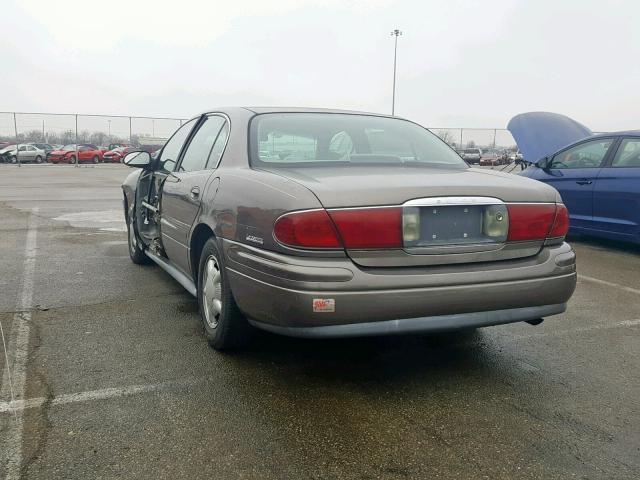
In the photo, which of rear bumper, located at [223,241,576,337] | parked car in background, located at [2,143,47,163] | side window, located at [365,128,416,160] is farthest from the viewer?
parked car in background, located at [2,143,47,163]

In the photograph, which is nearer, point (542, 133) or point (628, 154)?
point (628, 154)

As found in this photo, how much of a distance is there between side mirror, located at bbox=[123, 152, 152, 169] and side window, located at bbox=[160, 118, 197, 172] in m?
0.15

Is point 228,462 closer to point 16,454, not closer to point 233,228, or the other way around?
point 16,454

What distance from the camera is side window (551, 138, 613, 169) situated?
7371mm

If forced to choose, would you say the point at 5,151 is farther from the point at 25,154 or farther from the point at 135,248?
the point at 135,248

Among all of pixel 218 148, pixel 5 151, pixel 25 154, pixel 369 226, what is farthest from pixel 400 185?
pixel 25 154

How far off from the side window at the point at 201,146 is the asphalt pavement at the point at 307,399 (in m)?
1.05

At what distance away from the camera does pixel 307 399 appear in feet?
9.50

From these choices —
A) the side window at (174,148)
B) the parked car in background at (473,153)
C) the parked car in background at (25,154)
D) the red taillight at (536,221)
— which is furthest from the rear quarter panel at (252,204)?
the parked car in background at (25,154)

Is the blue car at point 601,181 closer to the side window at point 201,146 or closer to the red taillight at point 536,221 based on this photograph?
the red taillight at point 536,221

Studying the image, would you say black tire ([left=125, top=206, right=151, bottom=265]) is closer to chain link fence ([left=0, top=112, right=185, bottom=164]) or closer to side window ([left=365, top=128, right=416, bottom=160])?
side window ([left=365, top=128, right=416, bottom=160])

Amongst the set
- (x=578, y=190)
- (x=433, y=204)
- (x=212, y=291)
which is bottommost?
(x=212, y=291)

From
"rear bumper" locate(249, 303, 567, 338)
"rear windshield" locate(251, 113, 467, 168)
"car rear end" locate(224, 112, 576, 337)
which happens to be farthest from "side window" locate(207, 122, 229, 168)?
"rear bumper" locate(249, 303, 567, 338)

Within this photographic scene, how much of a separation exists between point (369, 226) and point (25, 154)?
40319 millimetres
